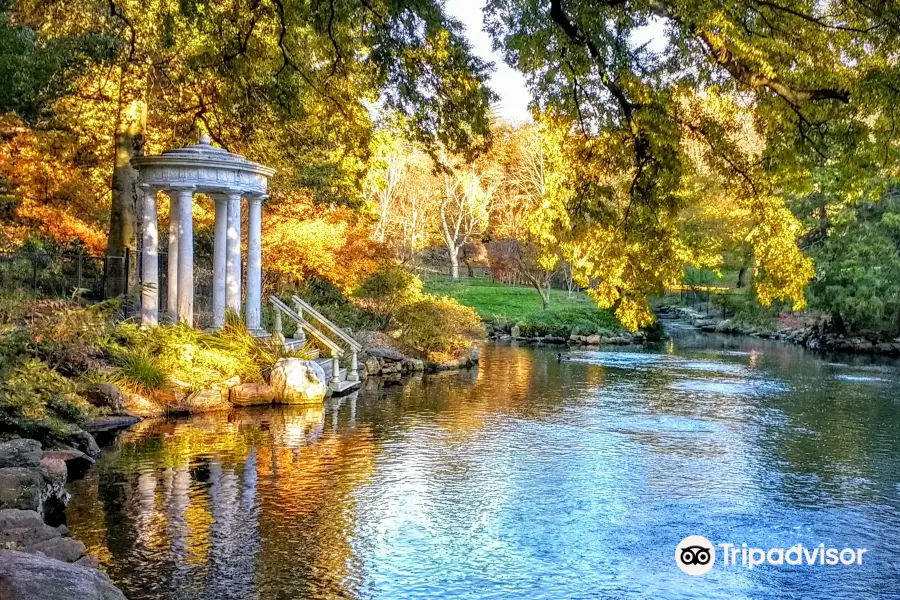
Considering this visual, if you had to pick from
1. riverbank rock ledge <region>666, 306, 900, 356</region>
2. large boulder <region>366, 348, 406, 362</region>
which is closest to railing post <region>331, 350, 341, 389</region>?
large boulder <region>366, 348, 406, 362</region>

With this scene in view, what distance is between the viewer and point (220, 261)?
18016mm

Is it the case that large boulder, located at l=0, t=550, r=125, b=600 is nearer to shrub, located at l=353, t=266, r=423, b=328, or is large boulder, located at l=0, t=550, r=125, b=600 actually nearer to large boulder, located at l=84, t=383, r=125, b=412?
large boulder, located at l=84, t=383, r=125, b=412

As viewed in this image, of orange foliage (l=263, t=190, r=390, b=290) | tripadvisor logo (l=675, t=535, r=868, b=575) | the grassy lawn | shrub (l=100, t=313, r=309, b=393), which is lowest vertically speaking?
tripadvisor logo (l=675, t=535, r=868, b=575)

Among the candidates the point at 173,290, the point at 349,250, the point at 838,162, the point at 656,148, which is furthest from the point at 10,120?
the point at 838,162

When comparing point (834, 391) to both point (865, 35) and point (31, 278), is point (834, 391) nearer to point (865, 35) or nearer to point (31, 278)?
point (865, 35)

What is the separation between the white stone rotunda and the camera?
55.0 ft

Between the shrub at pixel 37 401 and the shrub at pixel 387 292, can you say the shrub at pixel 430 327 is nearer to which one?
the shrub at pixel 387 292

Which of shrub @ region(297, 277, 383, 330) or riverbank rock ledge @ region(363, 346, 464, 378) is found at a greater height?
shrub @ region(297, 277, 383, 330)

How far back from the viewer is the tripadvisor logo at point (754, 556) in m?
7.74

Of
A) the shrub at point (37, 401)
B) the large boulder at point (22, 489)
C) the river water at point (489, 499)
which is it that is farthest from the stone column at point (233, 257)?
the large boulder at point (22, 489)

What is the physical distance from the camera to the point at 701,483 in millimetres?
10734

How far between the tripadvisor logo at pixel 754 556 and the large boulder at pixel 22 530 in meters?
5.56

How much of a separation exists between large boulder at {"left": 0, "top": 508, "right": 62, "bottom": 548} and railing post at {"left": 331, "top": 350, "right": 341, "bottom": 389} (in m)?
11.2

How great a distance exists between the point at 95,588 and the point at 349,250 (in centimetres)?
1898
